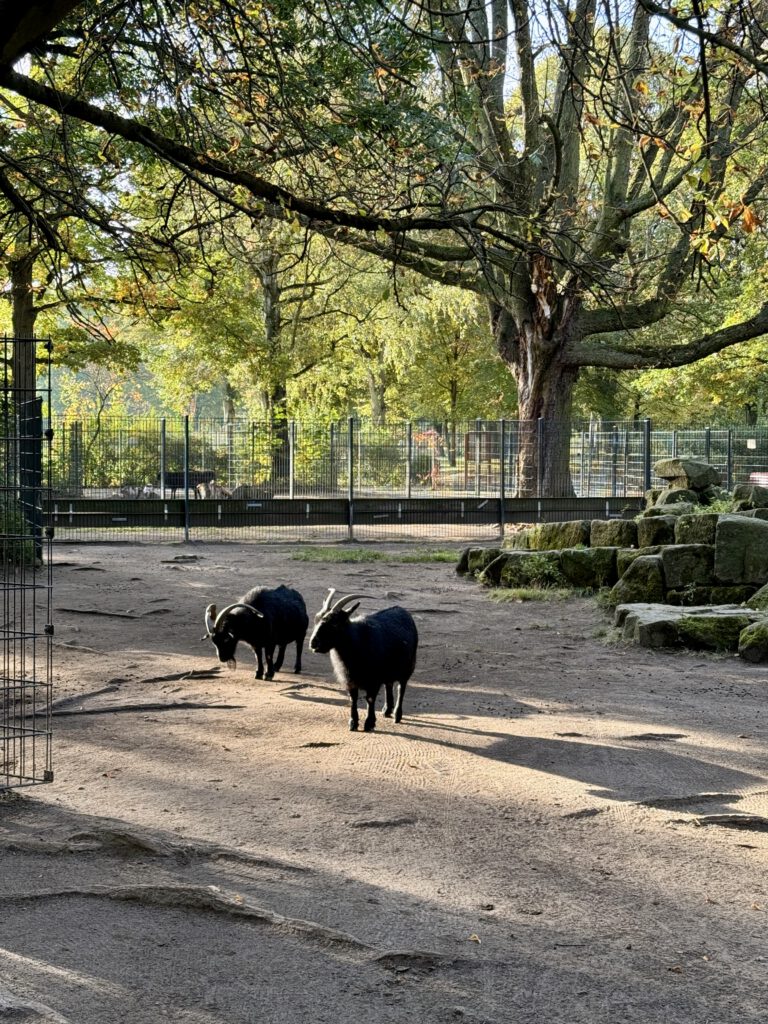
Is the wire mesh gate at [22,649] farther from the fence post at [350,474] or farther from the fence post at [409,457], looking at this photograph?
the fence post at [409,457]

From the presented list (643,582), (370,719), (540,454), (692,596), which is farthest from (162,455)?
(370,719)

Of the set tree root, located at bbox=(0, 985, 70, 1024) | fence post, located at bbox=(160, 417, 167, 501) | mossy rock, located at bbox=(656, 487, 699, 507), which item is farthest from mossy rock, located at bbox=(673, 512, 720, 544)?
Result: fence post, located at bbox=(160, 417, 167, 501)

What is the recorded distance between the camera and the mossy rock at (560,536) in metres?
16.3

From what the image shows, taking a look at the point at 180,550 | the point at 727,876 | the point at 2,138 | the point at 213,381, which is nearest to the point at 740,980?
the point at 727,876

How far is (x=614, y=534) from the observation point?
1574 cm

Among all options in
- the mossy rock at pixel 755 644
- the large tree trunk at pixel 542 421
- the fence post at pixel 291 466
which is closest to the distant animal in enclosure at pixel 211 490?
the fence post at pixel 291 466

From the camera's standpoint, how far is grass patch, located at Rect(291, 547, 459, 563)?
20.2m

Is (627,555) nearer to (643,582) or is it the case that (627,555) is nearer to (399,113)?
(643,582)

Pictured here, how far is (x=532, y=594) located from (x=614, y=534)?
177 cm

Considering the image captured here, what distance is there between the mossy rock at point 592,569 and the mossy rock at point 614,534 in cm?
60

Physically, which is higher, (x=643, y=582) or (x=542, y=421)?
(x=542, y=421)

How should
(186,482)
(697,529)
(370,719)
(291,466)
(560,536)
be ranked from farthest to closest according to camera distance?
(291,466)
(186,482)
(560,536)
(697,529)
(370,719)

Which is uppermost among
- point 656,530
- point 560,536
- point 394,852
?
point 656,530

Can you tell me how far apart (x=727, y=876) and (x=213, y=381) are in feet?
126
